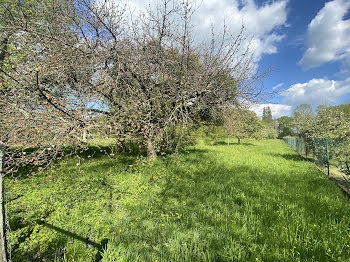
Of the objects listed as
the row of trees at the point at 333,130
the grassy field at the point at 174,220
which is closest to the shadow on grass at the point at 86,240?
the grassy field at the point at 174,220

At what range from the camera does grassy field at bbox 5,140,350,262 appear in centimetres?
229

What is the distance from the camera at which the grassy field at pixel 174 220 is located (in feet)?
7.51

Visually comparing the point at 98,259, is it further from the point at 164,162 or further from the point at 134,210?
the point at 164,162

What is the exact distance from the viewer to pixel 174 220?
3.11 metres

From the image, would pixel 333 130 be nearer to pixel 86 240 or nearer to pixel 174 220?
pixel 174 220

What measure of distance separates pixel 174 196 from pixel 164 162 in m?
3.07

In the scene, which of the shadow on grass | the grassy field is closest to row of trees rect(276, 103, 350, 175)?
the grassy field

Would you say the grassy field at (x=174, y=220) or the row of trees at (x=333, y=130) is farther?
the row of trees at (x=333, y=130)

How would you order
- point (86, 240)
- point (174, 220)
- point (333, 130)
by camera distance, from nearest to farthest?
1. point (86, 240)
2. point (174, 220)
3. point (333, 130)

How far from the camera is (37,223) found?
2996 millimetres

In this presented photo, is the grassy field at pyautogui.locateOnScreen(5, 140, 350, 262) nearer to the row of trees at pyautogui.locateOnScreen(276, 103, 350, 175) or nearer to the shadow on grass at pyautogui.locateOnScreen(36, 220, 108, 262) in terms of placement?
the shadow on grass at pyautogui.locateOnScreen(36, 220, 108, 262)

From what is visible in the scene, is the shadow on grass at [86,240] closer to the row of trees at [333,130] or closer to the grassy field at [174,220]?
the grassy field at [174,220]

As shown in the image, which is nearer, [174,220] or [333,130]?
[174,220]

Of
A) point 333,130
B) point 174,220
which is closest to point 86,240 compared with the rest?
point 174,220
